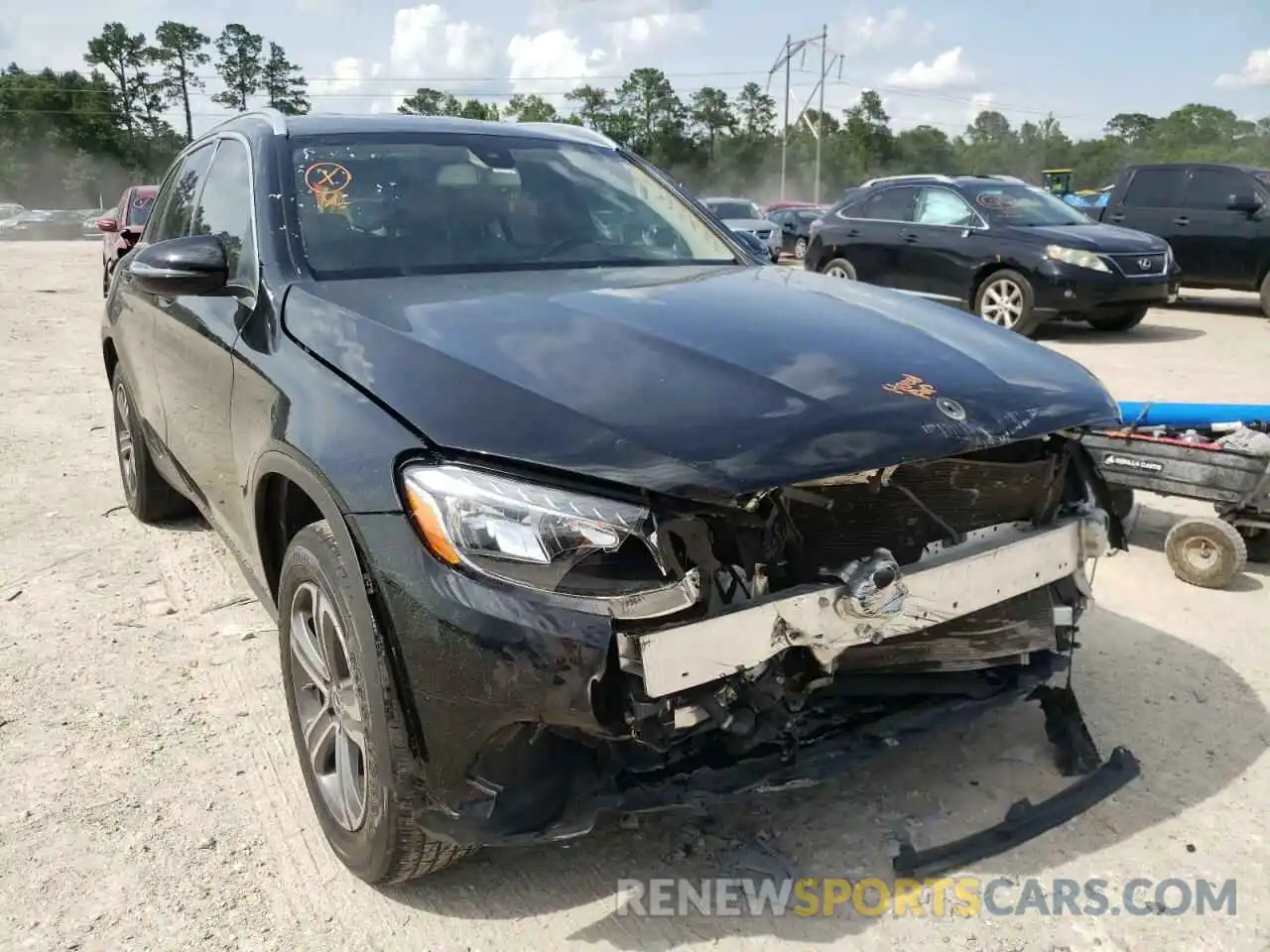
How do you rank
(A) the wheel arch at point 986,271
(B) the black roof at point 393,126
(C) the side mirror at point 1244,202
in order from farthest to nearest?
1. (C) the side mirror at point 1244,202
2. (A) the wheel arch at point 986,271
3. (B) the black roof at point 393,126

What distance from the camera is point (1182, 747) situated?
2984mm

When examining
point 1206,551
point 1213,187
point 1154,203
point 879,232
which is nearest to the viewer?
point 1206,551

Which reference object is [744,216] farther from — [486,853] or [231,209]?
[486,853]

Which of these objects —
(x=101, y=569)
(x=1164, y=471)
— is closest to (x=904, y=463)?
(x=1164, y=471)

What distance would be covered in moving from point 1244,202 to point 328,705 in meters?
13.4

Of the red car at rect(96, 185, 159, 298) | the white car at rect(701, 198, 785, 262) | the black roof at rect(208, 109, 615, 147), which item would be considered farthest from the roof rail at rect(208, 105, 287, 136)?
the white car at rect(701, 198, 785, 262)

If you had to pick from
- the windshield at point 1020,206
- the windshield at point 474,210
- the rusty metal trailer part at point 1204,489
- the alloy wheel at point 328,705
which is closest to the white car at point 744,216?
the windshield at point 1020,206

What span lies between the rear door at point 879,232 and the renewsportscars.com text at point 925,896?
10235 mm

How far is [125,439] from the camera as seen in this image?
16.7ft

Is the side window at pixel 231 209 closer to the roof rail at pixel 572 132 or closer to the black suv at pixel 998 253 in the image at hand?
the roof rail at pixel 572 132

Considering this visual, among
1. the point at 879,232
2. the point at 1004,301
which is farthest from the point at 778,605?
the point at 879,232

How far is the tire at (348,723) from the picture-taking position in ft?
6.82

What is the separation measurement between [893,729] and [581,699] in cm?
86

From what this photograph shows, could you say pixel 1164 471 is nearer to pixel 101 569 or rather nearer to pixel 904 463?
pixel 904 463
